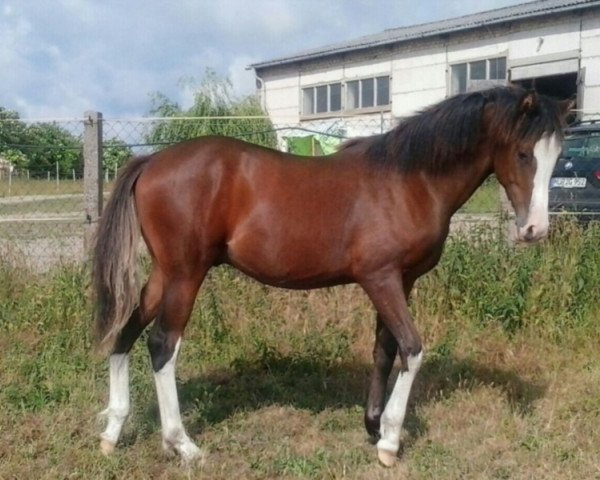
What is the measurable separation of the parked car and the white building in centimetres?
739

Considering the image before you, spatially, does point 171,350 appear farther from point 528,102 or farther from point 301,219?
point 528,102

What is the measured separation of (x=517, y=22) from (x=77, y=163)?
16155 mm

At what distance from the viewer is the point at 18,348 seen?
17.4 feet

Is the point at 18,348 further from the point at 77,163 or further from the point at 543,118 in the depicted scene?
the point at 543,118

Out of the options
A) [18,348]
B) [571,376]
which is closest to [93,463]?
[18,348]

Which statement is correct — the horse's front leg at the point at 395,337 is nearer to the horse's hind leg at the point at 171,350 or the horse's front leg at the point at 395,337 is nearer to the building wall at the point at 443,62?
the horse's hind leg at the point at 171,350

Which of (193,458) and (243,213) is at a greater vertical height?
(243,213)

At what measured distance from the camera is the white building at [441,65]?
19.4 meters

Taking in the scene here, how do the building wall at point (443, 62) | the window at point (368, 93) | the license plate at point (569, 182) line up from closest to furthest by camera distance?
1. the license plate at point (569, 182)
2. the building wall at point (443, 62)
3. the window at point (368, 93)

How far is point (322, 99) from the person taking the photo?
84.0 ft

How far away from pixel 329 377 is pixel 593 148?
19.7ft

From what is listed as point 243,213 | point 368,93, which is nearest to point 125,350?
point 243,213

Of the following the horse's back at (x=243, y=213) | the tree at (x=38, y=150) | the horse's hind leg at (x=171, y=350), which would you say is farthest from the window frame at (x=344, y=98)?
the horse's hind leg at (x=171, y=350)

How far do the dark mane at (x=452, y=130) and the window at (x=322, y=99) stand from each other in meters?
21.2
